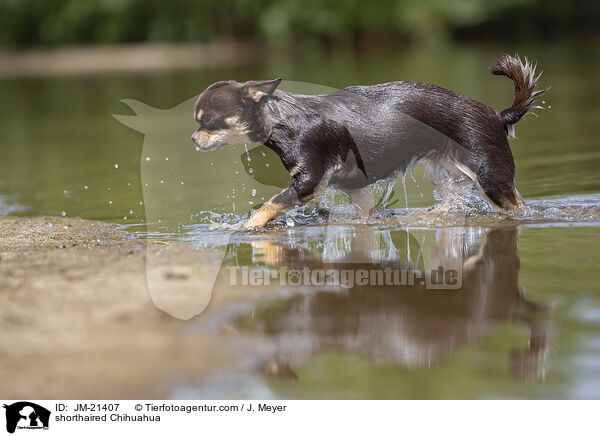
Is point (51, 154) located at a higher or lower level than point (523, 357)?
higher

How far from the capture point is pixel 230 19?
42.8m

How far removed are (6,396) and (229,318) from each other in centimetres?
124

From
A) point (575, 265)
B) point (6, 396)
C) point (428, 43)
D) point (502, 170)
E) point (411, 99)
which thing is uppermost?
point (428, 43)

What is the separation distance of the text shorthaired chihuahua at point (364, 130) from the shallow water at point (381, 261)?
0.36 metres

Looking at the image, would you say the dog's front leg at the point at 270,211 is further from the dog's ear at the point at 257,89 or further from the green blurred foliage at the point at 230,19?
the green blurred foliage at the point at 230,19

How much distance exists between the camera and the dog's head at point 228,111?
20.9ft

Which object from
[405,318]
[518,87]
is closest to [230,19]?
[518,87]

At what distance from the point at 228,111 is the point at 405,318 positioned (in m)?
2.66

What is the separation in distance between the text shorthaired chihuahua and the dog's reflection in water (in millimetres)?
1127

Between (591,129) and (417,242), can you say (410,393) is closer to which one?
(417,242)

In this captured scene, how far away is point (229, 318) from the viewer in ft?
14.4

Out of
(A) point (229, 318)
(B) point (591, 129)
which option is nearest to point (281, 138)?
(A) point (229, 318)
